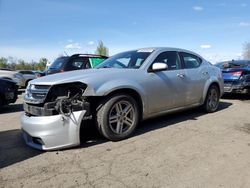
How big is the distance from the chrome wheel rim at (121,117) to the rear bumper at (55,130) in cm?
56

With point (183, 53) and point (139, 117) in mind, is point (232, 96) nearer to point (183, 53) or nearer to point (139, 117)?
point (183, 53)

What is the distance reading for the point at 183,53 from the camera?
6.03m

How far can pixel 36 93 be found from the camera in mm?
4281

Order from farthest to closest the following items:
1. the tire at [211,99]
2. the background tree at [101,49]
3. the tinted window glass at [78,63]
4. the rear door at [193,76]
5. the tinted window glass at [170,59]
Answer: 1. the background tree at [101,49]
2. the tinted window glass at [78,63]
3. the tire at [211,99]
4. the rear door at [193,76]
5. the tinted window glass at [170,59]

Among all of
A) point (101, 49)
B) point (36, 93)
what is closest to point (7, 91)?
point (36, 93)

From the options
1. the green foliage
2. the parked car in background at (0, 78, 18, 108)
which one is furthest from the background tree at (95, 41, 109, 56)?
the parked car in background at (0, 78, 18, 108)

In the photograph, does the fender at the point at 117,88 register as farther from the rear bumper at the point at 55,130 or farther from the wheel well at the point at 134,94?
the rear bumper at the point at 55,130

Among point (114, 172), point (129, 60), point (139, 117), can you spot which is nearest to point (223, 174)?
point (114, 172)

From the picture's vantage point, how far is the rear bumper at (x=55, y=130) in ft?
12.9

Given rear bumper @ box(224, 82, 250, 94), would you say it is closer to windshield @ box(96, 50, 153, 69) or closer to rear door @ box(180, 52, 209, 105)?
rear door @ box(180, 52, 209, 105)

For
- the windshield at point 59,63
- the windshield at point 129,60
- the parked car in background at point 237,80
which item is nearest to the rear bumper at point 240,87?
the parked car in background at point 237,80

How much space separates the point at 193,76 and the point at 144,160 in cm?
292

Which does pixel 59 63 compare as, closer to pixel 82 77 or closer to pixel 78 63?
pixel 78 63

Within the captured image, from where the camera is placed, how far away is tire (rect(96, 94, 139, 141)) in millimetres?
4293
